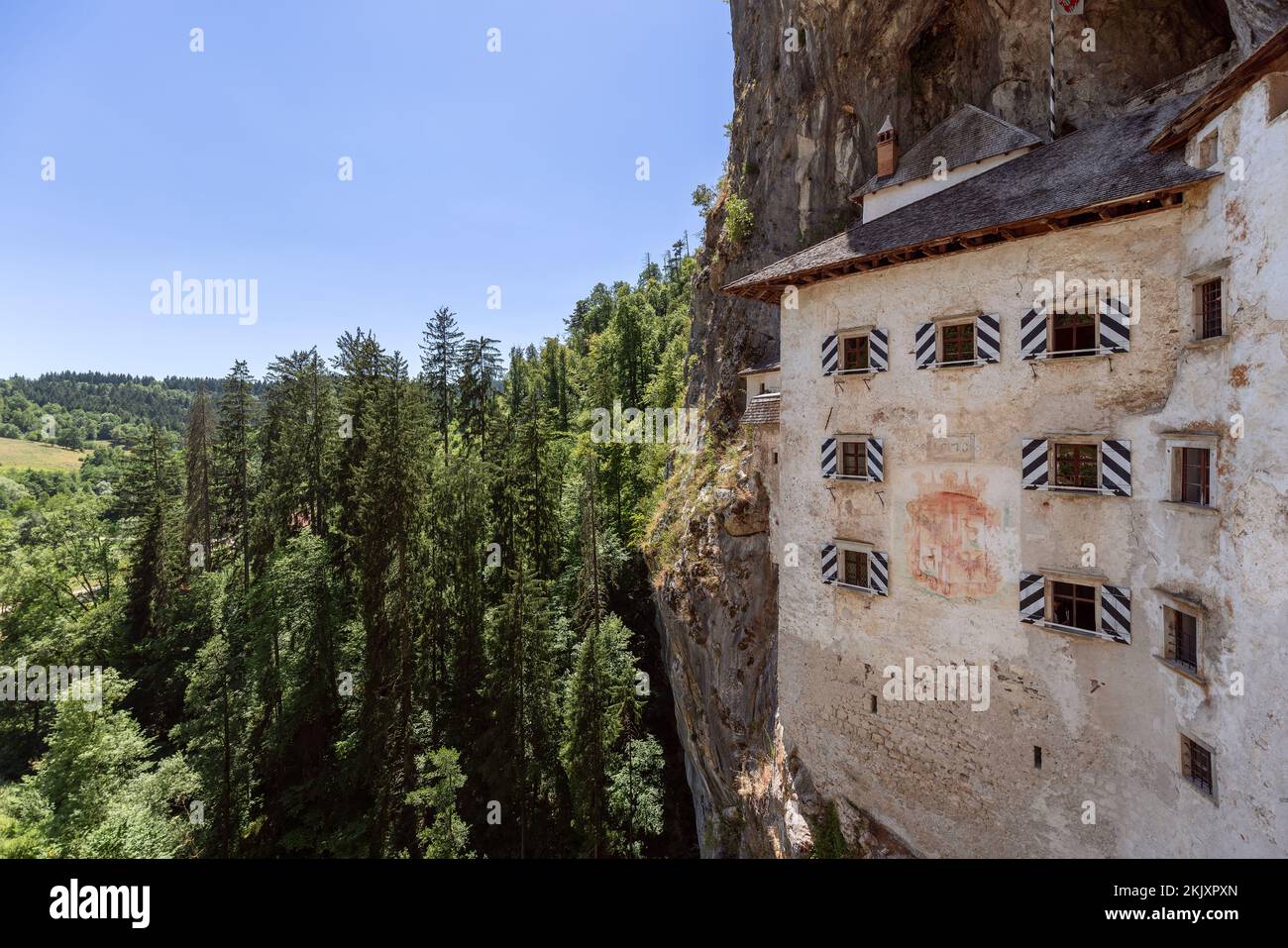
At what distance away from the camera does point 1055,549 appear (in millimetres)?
11477

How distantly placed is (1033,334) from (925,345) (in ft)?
6.64

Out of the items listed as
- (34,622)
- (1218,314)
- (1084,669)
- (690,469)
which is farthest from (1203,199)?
(34,622)

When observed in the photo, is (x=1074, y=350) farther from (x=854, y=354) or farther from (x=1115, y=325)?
(x=854, y=354)

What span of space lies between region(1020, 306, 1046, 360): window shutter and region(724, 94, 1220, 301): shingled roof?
165 cm

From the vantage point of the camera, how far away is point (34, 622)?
3466 centimetres

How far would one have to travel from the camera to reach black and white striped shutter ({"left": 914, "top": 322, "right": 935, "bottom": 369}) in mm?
12773

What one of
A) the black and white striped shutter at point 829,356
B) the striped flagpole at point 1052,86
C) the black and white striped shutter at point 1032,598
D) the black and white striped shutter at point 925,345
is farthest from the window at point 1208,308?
the striped flagpole at point 1052,86

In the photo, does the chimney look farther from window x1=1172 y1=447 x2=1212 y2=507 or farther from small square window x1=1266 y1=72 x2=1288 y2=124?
window x1=1172 y1=447 x2=1212 y2=507

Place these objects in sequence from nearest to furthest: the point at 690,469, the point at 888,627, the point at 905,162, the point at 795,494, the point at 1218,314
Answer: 1. the point at 1218,314
2. the point at 888,627
3. the point at 795,494
4. the point at 905,162
5. the point at 690,469

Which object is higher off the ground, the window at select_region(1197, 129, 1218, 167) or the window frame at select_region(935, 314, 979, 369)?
the window at select_region(1197, 129, 1218, 167)

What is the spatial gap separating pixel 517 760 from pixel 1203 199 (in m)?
29.8

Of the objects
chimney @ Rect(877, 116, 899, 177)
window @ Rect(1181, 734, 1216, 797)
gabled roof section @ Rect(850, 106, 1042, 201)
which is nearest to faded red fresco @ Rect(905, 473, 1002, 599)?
window @ Rect(1181, 734, 1216, 797)

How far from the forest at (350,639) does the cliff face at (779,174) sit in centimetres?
600

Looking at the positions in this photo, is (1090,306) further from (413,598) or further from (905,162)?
(413,598)
